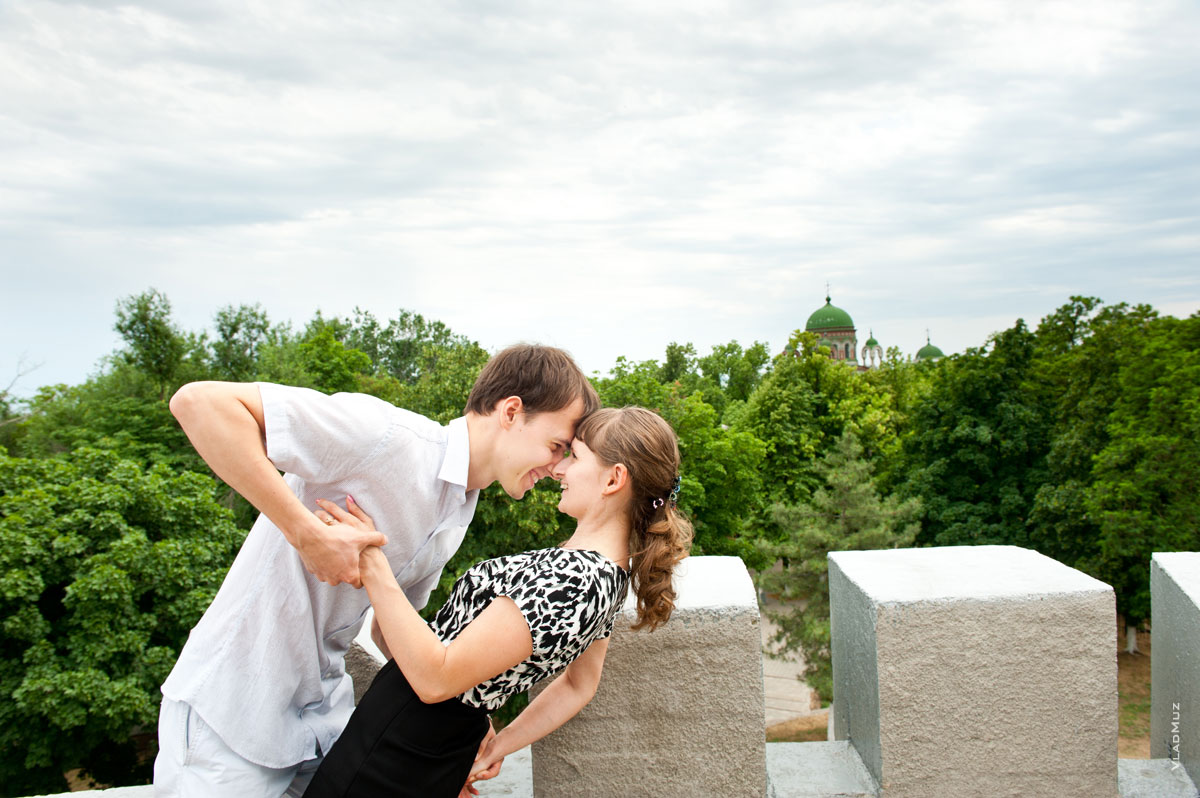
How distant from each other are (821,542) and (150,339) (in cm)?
2626

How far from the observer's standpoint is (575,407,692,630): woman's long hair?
2.42 meters

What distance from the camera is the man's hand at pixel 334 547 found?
203 cm

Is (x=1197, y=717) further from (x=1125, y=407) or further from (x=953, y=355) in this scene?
(x=953, y=355)

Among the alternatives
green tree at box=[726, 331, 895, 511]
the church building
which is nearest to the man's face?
green tree at box=[726, 331, 895, 511]

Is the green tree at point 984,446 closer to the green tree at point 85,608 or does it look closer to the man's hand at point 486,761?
the green tree at point 85,608

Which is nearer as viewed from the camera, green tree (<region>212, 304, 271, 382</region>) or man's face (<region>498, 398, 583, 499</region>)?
man's face (<region>498, 398, 583, 499</region>)

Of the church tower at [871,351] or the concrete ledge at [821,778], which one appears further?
the church tower at [871,351]

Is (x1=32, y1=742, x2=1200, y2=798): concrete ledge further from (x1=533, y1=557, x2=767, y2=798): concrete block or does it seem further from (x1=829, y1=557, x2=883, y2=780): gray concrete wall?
(x1=533, y1=557, x2=767, y2=798): concrete block

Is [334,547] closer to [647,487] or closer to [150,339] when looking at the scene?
[647,487]

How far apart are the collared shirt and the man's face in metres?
0.14

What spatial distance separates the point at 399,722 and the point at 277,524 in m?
0.60

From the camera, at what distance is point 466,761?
230 centimetres

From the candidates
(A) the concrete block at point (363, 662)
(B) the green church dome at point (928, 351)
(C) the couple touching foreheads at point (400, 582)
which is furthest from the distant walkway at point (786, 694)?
(B) the green church dome at point (928, 351)

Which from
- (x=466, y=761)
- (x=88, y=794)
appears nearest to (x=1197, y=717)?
(x=466, y=761)
